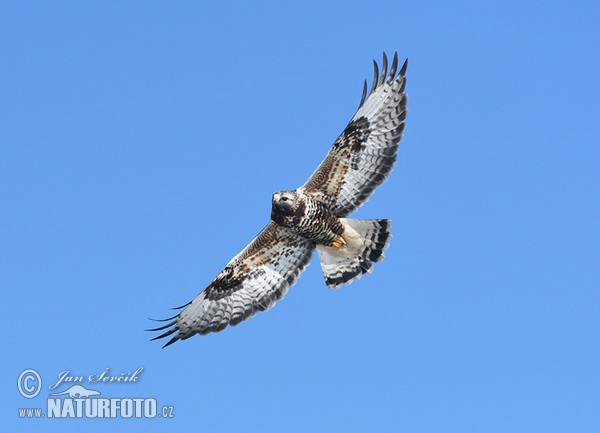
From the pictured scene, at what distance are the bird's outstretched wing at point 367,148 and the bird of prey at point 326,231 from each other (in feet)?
0.05

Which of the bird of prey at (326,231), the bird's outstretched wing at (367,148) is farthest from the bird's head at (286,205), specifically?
the bird's outstretched wing at (367,148)

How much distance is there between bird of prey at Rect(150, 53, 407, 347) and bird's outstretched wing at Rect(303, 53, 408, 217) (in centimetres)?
2

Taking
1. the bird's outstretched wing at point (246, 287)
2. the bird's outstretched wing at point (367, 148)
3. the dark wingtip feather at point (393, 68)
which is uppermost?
the dark wingtip feather at point (393, 68)

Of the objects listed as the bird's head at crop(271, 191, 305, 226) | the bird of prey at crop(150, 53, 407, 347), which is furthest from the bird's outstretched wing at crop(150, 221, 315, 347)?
the bird's head at crop(271, 191, 305, 226)

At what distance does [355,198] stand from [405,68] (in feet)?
7.02

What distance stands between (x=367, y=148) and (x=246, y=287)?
2976 millimetres

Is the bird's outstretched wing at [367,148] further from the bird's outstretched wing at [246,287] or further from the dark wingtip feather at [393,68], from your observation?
the bird's outstretched wing at [246,287]

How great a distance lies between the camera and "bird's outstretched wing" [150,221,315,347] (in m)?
19.7

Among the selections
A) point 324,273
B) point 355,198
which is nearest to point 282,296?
point 324,273

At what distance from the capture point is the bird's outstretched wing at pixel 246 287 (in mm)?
19719

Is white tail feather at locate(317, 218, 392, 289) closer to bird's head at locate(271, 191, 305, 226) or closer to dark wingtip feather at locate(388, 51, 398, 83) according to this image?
bird's head at locate(271, 191, 305, 226)

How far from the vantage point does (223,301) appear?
1984 centimetres

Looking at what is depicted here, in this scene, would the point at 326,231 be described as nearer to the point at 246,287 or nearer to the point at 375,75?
the point at 246,287

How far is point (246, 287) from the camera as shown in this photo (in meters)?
19.8
